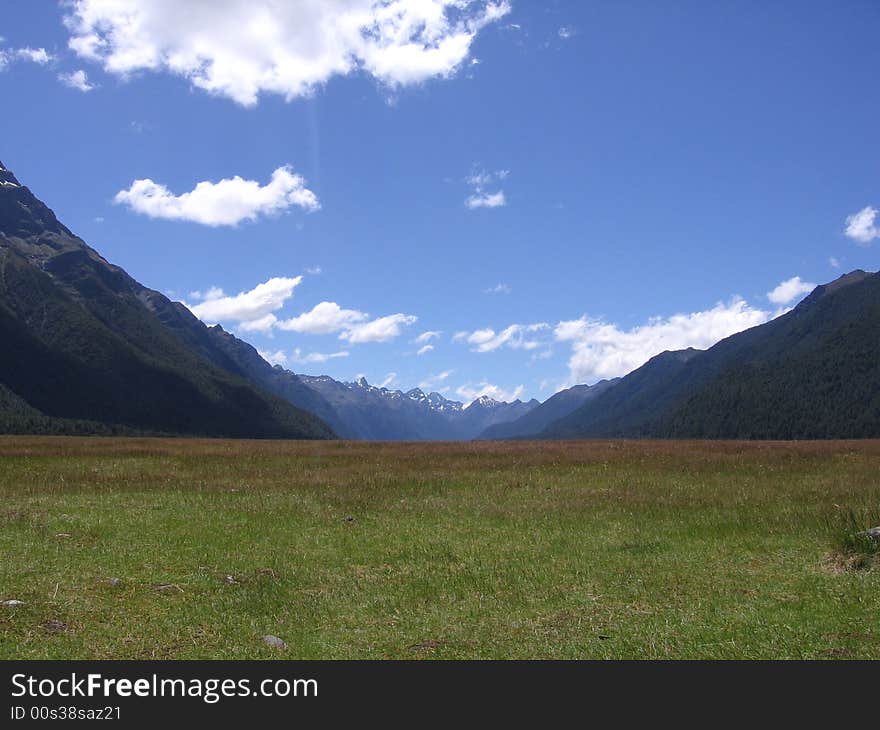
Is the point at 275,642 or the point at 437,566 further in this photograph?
the point at 437,566

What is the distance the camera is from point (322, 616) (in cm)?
1209

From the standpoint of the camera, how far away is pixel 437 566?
15.5 m

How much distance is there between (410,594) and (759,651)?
6490 millimetres

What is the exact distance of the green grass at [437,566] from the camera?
10.6 metres

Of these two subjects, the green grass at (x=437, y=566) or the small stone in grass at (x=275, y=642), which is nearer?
the small stone in grass at (x=275, y=642)

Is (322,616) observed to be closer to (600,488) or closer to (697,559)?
(697,559)

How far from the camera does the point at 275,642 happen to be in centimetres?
1058

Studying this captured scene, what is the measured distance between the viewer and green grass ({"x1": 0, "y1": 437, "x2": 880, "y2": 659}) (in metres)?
10.6

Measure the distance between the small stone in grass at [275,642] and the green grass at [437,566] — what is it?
0.39 feet

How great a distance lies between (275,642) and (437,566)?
18.4ft

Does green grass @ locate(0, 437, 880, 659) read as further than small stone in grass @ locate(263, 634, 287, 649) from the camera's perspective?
Yes

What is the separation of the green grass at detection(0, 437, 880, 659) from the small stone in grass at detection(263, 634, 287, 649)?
0.39 ft
